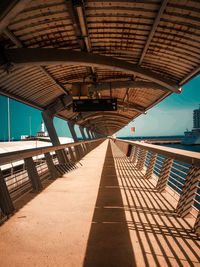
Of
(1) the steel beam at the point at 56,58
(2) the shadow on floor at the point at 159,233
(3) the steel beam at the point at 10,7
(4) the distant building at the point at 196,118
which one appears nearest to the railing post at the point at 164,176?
(2) the shadow on floor at the point at 159,233

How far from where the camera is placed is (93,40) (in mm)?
6996

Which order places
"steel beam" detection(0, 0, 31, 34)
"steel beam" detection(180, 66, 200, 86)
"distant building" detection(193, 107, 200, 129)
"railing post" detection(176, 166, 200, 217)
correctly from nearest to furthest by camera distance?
"railing post" detection(176, 166, 200, 217) < "steel beam" detection(0, 0, 31, 34) < "steel beam" detection(180, 66, 200, 86) < "distant building" detection(193, 107, 200, 129)

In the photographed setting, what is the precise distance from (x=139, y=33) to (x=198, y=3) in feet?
6.52

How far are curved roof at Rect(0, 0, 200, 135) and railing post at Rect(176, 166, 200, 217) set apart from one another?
455 cm

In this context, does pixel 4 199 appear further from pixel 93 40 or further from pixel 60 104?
pixel 60 104

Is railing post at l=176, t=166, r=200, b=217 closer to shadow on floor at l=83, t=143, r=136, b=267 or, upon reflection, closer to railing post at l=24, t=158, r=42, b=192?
shadow on floor at l=83, t=143, r=136, b=267

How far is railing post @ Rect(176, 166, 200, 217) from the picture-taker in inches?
129

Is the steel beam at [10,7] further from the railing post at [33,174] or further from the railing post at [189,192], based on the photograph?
the railing post at [189,192]

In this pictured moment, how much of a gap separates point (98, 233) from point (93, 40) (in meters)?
6.61

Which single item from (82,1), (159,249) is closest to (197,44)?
(82,1)

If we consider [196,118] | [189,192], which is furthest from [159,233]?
[196,118]

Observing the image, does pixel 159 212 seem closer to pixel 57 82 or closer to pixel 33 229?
pixel 33 229

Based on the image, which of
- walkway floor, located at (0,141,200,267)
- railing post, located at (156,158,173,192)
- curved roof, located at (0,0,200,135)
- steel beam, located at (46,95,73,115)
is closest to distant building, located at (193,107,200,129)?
steel beam, located at (46,95,73,115)

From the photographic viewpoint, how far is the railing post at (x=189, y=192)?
327cm
